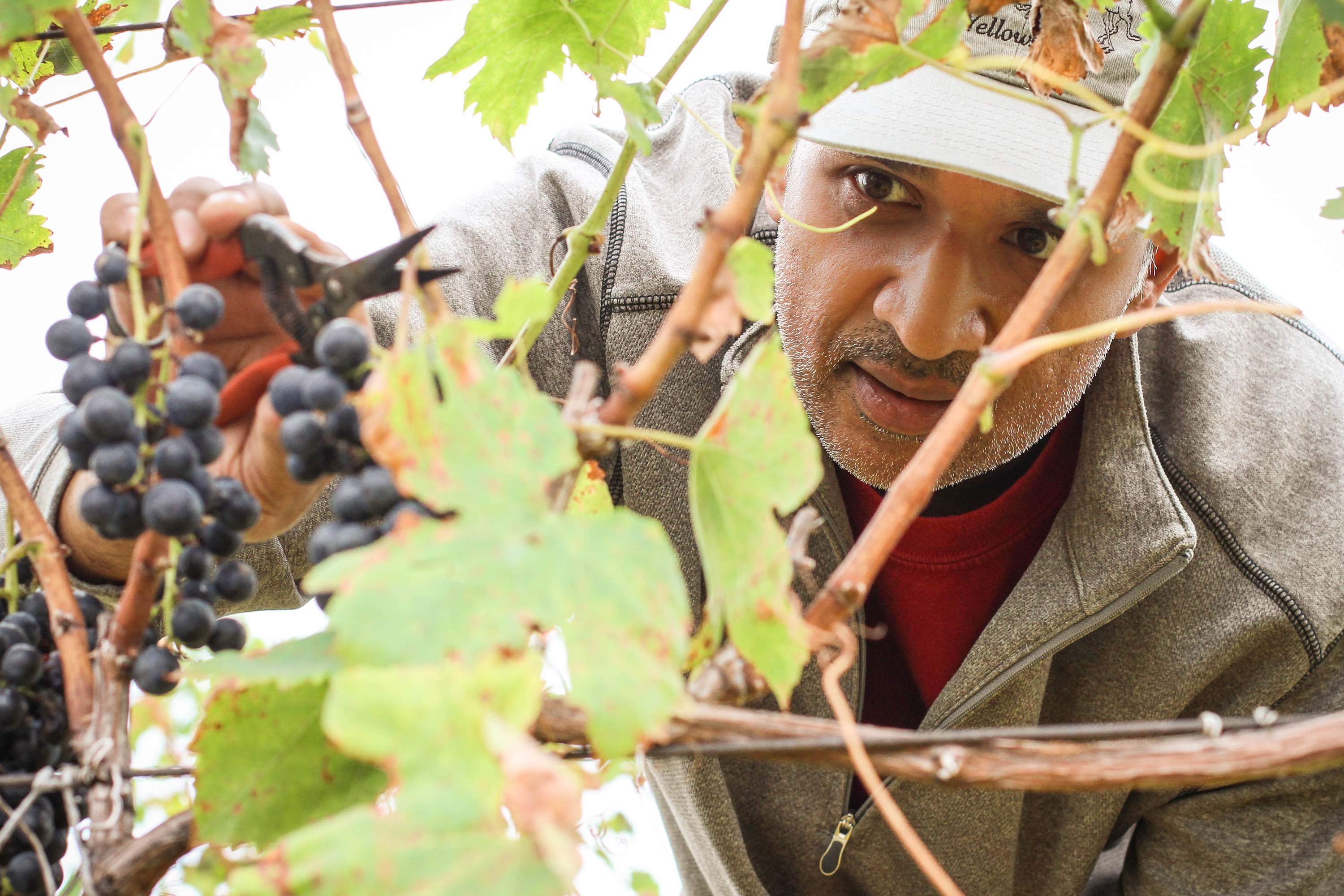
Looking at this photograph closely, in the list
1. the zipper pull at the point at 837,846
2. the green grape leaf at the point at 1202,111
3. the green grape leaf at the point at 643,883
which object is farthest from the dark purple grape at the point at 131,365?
the green grape leaf at the point at 643,883

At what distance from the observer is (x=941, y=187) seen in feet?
3.74

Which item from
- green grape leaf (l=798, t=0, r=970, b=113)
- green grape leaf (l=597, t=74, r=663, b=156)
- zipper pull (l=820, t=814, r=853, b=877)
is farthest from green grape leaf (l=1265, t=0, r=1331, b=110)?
zipper pull (l=820, t=814, r=853, b=877)

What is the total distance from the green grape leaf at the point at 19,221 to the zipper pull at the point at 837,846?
109 cm

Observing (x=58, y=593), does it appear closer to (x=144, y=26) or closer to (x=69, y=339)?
(x=69, y=339)

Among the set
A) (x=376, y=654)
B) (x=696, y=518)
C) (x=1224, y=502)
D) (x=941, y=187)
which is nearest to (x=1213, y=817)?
(x=1224, y=502)

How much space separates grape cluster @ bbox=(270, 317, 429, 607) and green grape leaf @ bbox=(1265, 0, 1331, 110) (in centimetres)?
53

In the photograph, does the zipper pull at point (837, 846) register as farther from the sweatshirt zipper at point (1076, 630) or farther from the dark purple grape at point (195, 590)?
the dark purple grape at point (195, 590)

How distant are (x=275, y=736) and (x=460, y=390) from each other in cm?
17

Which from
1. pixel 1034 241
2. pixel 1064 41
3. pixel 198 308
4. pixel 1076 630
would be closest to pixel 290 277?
pixel 198 308

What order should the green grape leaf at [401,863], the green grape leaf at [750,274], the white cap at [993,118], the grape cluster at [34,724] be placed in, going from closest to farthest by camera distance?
the green grape leaf at [401,863], the green grape leaf at [750,274], the grape cluster at [34,724], the white cap at [993,118]

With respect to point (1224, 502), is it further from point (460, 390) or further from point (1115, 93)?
point (460, 390)

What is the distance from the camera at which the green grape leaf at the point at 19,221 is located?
0.68 metres

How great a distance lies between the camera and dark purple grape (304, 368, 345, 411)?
42 cm

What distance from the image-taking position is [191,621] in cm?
46
